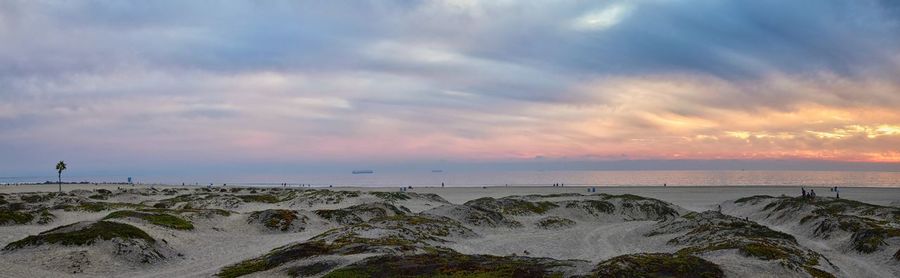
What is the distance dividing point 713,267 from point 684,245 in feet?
67.0

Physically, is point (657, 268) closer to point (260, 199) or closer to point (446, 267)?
point (446, 267)

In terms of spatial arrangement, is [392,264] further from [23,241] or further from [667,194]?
[667,194]

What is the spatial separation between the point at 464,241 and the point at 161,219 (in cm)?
3034

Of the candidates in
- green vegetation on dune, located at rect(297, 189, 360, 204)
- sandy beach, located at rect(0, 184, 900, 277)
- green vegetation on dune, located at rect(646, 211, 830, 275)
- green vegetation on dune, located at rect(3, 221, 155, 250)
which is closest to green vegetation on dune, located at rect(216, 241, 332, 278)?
sandy beach, located at rect(0, 184, 900, 277)

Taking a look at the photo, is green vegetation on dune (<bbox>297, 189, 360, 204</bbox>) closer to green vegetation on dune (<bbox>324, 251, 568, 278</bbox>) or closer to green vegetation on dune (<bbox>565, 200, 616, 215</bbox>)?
green vegetation on dune (<bbox>565, 200, 616, 215</bbox>)

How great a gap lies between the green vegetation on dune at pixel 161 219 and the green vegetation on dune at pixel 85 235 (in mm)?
7676

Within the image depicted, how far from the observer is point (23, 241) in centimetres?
4041

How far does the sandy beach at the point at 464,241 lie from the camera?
1219 inches

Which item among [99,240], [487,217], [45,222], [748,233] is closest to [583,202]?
[487,217]

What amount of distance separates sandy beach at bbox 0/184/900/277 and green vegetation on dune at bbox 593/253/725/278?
0.38 ft

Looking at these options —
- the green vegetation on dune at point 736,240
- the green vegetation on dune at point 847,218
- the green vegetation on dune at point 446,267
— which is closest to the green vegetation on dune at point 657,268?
Result: the green vegetation on dune at point 446,267

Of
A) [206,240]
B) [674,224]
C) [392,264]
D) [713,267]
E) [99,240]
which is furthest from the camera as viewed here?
[674,224]

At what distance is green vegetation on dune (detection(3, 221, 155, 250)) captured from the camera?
39844 mm

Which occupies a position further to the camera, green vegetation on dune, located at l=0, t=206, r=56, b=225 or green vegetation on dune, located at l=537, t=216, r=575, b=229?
green vegetation on dune, located at l=537, t=216, r=575, b=229
